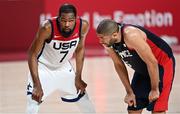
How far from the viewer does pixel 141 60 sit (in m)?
5.36

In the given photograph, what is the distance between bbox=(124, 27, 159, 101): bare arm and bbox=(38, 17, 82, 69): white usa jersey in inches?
35.9

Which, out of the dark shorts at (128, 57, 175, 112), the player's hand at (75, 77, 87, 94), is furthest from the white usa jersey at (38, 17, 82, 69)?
the dark shorts at (128, 57, 175, 112)

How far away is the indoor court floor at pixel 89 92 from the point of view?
26.2 ft

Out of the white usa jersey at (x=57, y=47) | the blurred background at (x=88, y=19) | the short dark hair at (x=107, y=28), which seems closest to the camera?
the short dark hair at (x=107, y=28)

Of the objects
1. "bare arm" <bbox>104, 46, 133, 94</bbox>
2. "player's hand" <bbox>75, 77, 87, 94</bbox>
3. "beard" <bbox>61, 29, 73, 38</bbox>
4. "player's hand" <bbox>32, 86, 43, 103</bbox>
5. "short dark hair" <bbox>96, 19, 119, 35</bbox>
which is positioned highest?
"short dark hair" <bbox>96, 19, 119, 35</bbox>

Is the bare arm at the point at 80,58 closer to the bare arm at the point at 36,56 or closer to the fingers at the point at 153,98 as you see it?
the bare arm at the point at 36,56

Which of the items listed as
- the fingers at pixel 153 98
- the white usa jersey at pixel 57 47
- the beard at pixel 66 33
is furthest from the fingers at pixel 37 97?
the fingers at pixel 153 98

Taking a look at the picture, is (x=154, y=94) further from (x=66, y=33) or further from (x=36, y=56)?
(x=36, y=56)

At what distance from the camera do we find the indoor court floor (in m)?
8.00

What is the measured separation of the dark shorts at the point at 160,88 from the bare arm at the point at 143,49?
24 centimetres

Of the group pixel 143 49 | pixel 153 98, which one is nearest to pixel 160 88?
pixel 153 98

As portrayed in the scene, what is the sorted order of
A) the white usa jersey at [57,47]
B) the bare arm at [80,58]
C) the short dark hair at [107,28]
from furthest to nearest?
the bare arm at [80,58] → the white usa jersey at [57,47] → the short dark hair at [107,28]

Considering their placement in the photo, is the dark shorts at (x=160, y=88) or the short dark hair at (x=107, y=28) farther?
the dark shorts at (x=160, y=88)

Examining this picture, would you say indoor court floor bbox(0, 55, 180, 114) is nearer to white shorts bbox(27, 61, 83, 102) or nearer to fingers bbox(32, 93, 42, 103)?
white shorts bbox(27, 61, 83, 102)
